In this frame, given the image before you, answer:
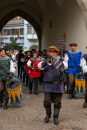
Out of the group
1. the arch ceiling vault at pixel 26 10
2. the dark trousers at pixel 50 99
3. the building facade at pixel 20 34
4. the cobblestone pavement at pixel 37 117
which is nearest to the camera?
the cobblestone pavement at pixel 37 117

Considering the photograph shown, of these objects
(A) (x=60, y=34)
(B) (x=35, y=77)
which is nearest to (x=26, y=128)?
(B) (x=35, y=77)

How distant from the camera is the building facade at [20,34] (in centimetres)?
4691

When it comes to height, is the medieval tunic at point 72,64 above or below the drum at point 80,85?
above

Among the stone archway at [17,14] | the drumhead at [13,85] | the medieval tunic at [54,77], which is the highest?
the stone archway at [17,14]

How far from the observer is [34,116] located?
541 cm

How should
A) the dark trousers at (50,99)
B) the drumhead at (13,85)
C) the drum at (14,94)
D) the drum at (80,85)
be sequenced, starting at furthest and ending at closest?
1. the drum at (80,85)
2. the drumhead at (13,85)
3. the drum at (14,94)
4. the dark trousers at (50,99)

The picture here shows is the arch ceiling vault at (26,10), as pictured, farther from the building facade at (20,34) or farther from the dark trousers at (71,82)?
the building facade at (20,34)

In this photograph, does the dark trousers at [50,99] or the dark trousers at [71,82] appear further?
the dark trousers at [71,82]

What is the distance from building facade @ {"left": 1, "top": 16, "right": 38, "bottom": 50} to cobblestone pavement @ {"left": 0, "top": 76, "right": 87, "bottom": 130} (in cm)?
3995

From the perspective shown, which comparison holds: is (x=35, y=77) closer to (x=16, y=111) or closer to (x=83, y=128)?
(x=16, y=111)

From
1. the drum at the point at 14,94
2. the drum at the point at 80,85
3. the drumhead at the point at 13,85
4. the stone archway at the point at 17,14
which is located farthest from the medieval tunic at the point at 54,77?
the stone archway at the point at 17,14

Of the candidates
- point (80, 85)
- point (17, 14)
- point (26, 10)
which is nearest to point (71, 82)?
point (80, 85)

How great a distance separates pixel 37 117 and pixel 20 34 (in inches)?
1753

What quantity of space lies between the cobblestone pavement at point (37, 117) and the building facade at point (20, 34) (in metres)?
39.9
